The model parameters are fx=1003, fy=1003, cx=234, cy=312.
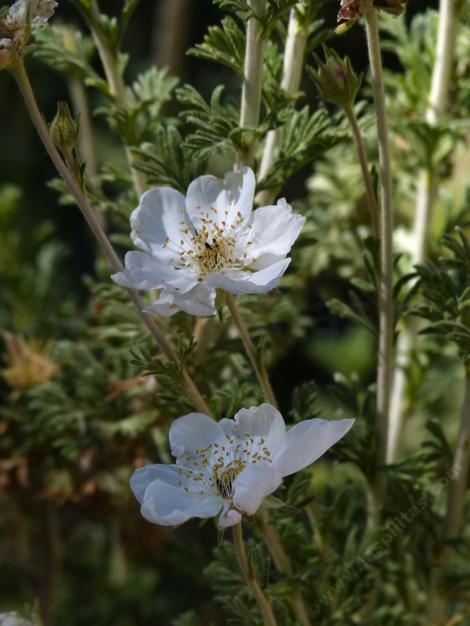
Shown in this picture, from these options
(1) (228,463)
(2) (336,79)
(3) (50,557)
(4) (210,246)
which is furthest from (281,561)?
(3) (50,557)

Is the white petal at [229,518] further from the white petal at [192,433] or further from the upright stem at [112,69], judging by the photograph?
the upright stem at [112,69]

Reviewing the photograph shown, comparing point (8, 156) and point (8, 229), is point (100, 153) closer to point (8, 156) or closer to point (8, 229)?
point (8, 156)

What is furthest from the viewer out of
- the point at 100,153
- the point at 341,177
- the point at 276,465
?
the point at 100,153

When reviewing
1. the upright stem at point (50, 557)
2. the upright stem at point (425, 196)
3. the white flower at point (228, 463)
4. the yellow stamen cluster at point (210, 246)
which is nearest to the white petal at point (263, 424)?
the white flower at point (228, 463)

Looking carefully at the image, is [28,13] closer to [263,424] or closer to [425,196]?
[263,424]

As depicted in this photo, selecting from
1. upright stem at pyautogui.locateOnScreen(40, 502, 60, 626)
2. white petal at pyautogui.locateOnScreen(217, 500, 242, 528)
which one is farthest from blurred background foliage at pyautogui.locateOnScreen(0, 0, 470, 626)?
white petal at pyautogui.locateOnScreen(217, 500, 242, 528)

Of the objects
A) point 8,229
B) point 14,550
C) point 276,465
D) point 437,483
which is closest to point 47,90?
point 8,229
